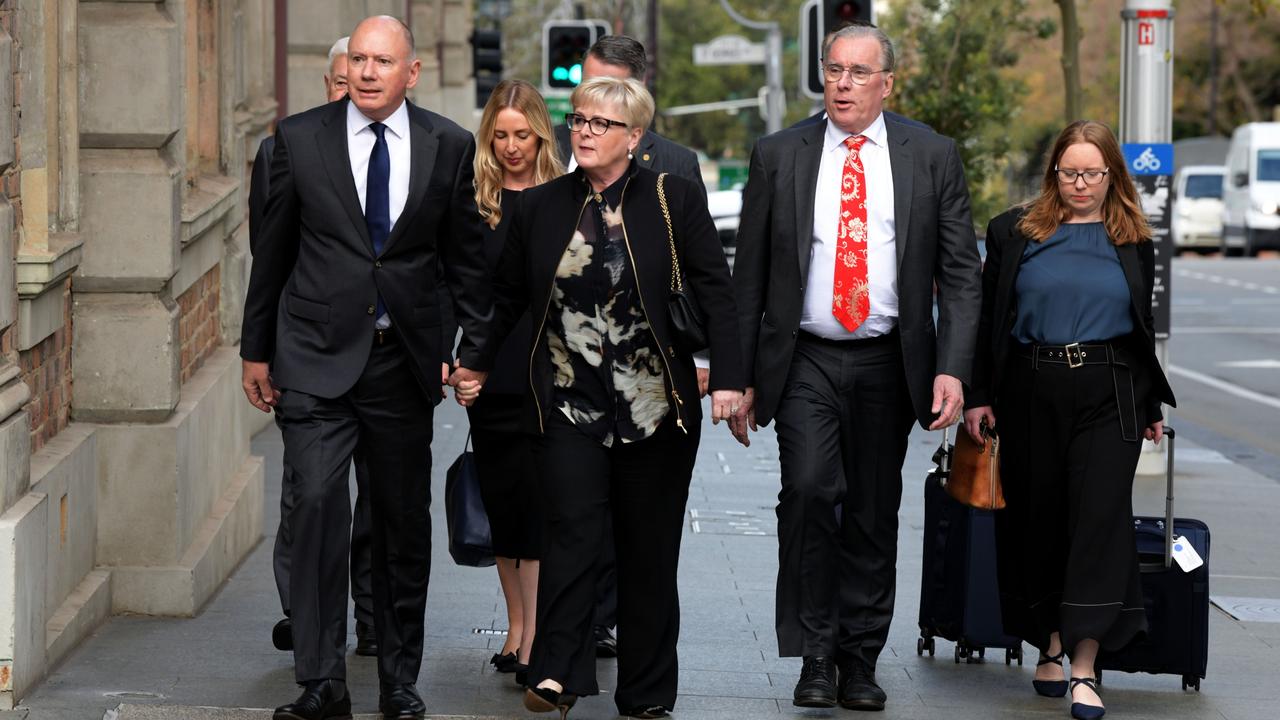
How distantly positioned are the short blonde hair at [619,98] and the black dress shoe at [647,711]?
66.9 inches

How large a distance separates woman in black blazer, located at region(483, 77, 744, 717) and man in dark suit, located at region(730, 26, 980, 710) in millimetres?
311

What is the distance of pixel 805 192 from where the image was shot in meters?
6.31

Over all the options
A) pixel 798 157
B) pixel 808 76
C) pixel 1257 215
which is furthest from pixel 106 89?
pixel 1257 215

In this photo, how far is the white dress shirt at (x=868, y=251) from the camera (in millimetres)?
6297

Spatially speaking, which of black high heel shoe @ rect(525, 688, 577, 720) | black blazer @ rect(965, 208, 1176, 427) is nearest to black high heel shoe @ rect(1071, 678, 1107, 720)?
black blazer @ rect(965, 208, 1176, 427)

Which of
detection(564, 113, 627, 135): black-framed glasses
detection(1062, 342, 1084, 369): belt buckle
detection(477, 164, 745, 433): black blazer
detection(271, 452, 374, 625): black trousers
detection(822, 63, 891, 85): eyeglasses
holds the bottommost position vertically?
detection(271, 452, 374, 625): black trousers

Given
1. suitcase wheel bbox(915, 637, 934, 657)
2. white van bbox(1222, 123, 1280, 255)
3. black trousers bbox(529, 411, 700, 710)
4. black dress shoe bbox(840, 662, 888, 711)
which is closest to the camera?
black trousers bbox(529, 411, 700, 710)

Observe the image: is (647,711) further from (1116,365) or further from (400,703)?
(1116,365)

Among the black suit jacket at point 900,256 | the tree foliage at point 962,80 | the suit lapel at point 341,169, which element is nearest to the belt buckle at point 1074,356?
the black suit jacket at point 900,256

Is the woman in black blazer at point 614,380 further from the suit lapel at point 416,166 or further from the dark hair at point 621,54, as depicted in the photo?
the dark hair at point 621,54

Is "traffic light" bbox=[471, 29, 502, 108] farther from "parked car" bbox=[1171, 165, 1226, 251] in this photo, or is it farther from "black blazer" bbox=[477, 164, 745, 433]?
"parked car" bbox=[1171, 165, 1226, 251]

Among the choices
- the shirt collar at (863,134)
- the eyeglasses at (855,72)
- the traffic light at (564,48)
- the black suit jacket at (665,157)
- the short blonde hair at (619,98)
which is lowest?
the black suit jacket at (665,157)

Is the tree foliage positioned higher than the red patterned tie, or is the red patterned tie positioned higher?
the tree foliage

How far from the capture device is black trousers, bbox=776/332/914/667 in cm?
632
